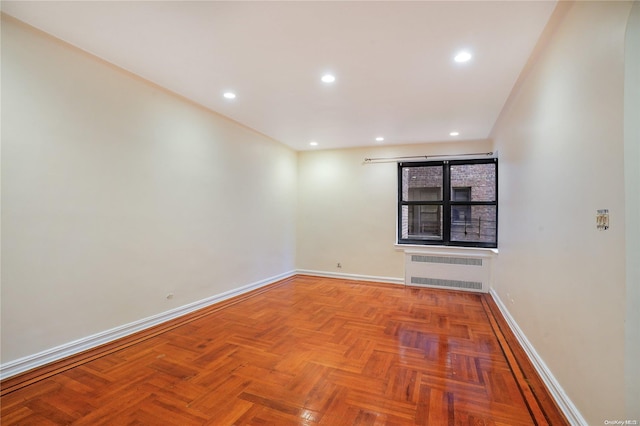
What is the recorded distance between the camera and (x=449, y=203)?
514cm

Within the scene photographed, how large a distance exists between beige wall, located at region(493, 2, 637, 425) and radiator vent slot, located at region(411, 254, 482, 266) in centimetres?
217

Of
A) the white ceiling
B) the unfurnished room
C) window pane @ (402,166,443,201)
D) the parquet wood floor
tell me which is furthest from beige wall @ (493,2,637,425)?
window pane @ (402,166,443,201)

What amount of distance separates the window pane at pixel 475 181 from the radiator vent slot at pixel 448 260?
1.03 meters

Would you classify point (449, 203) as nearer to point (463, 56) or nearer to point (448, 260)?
point (448, 260)

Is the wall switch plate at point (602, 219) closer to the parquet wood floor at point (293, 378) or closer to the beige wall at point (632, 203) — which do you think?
the beige wall at point (632, 203)

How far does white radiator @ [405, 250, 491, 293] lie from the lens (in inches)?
188

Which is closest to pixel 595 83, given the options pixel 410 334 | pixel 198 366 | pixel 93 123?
pixel 410 334

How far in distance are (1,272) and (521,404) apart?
366 cm

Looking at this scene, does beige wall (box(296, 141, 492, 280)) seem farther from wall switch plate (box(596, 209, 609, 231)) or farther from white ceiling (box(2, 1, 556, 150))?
wall switch plate (box(596, 209, 609, 231))

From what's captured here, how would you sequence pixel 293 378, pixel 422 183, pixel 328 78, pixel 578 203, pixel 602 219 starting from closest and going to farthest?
pixel 602 219, pixel 578 203, pixel 293 378, pixel 328 78, pixel 422 183

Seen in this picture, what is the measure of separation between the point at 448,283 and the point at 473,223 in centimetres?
111

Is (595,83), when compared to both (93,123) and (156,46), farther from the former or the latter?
(93,123)

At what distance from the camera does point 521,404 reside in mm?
1899

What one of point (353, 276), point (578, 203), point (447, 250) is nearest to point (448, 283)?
point (447, 250)
